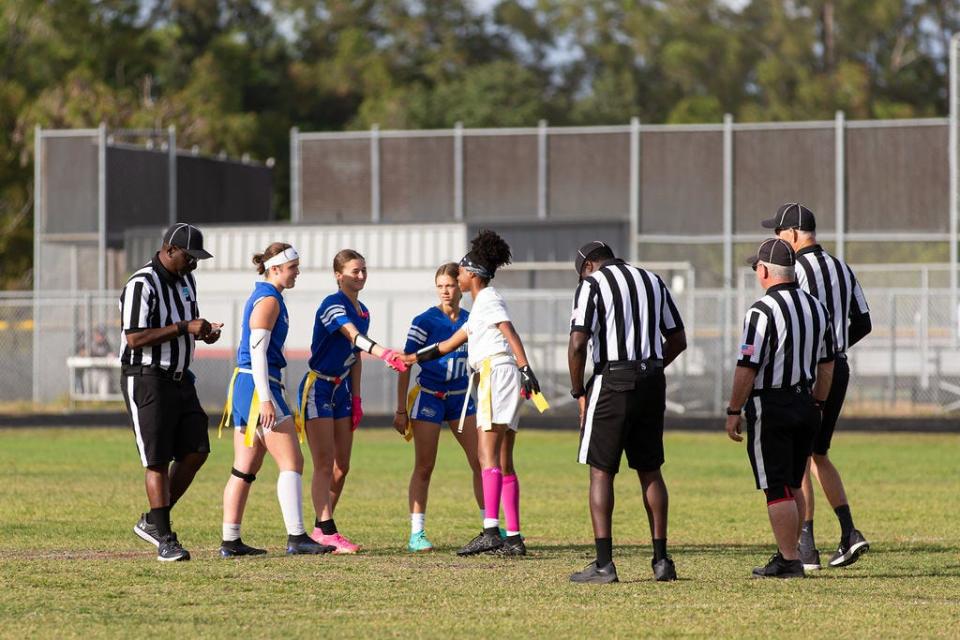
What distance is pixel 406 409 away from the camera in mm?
11711

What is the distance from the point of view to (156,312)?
409 inches

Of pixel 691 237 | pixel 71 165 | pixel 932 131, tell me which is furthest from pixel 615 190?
pixel 71 165

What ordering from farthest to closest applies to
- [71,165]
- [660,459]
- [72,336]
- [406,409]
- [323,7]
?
[323,7]
[71,165]
[72,336]
[406,409]
[660,459]

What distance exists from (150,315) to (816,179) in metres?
26.8

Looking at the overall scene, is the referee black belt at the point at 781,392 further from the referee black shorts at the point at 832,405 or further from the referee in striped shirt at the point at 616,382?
the referee black shorts at the point at 832,405

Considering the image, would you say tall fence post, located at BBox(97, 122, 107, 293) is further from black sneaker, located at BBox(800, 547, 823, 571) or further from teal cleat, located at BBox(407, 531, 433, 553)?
black sneaker, located at BBox(800, 547, 823, 571)

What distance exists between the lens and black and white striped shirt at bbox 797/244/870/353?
1048 centimetres

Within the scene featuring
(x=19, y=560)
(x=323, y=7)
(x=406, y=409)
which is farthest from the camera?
(x=323, y=7)

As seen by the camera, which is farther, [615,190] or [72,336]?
[615,190]

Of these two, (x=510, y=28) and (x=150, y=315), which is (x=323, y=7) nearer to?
(x=510, y=28)

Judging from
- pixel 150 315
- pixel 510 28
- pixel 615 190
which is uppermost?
pixel 510 28

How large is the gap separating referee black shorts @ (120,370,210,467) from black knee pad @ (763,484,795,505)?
3.43 m

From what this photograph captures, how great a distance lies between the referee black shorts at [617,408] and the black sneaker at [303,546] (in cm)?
218

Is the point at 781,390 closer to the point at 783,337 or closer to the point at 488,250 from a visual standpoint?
the point at 783,337
